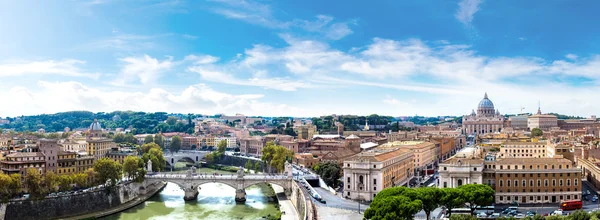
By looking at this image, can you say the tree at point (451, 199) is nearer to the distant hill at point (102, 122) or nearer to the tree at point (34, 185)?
the tree at point (34, 185)

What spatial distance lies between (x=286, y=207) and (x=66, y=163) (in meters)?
18.8

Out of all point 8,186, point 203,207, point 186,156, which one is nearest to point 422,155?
point 203,207

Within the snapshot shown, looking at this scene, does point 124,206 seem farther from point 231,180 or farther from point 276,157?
point 276,157

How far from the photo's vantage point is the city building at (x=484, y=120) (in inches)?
4865

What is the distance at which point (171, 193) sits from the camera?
52.1m

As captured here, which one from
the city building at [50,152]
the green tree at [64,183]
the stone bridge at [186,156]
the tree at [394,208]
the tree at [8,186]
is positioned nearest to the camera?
the tree at [394,208]

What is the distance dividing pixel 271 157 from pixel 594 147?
3182 centimetres

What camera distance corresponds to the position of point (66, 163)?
45469 mm

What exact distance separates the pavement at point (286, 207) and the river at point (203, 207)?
78 cm

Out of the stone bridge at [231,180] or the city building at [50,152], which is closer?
the city building at [50,152]

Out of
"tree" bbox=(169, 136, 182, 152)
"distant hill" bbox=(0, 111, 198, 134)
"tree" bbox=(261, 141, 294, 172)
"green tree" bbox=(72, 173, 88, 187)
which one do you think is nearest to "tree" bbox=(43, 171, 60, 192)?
"green tree" bbox=(72, 173, 88, 187)

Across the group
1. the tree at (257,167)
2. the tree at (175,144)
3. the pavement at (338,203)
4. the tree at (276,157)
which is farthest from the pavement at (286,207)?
the tree at (175,144)

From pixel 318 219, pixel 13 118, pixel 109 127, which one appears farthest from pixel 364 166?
pixel 13 118

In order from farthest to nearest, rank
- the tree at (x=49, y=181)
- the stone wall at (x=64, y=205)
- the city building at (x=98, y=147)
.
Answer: the city building at (x=98, y=147)
the tree at (x=49, y=181)
the stone wall at (x=64, y=205)
